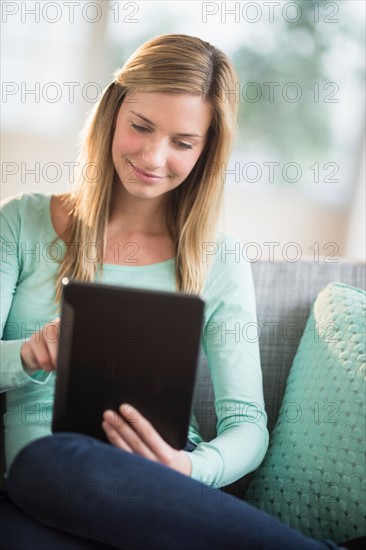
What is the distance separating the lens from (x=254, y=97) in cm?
357

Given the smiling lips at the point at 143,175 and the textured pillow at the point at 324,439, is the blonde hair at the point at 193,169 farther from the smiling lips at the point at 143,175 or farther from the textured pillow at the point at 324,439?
the textured pillow at the point at 324,439

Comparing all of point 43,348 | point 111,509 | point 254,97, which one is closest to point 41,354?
Answer: point 43,348

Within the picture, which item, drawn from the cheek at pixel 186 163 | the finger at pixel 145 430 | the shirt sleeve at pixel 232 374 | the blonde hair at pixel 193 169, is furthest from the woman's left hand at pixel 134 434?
the cheek at pixel 186 163

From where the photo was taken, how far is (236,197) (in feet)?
12.2

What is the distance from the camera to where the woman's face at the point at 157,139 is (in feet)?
4.55

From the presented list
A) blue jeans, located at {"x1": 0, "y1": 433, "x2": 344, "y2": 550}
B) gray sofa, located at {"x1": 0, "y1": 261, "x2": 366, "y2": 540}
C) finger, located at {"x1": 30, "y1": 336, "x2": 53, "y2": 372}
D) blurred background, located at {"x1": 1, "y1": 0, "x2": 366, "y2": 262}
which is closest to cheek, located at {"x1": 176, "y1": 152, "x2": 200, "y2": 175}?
gray sofa, located at {"x1": 0, "y1": 261, "x2": 366, "y2": 540}

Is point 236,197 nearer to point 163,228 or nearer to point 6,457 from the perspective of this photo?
point 163,228

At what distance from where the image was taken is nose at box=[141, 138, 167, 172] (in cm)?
139

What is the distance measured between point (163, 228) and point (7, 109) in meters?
1.97

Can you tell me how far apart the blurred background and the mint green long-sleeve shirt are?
1711 mm

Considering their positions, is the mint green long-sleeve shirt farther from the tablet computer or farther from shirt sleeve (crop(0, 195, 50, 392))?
the tablet computer

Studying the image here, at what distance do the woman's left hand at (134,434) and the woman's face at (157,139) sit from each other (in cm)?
46

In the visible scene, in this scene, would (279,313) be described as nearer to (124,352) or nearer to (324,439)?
(324,439)

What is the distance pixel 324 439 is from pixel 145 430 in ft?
1.28
